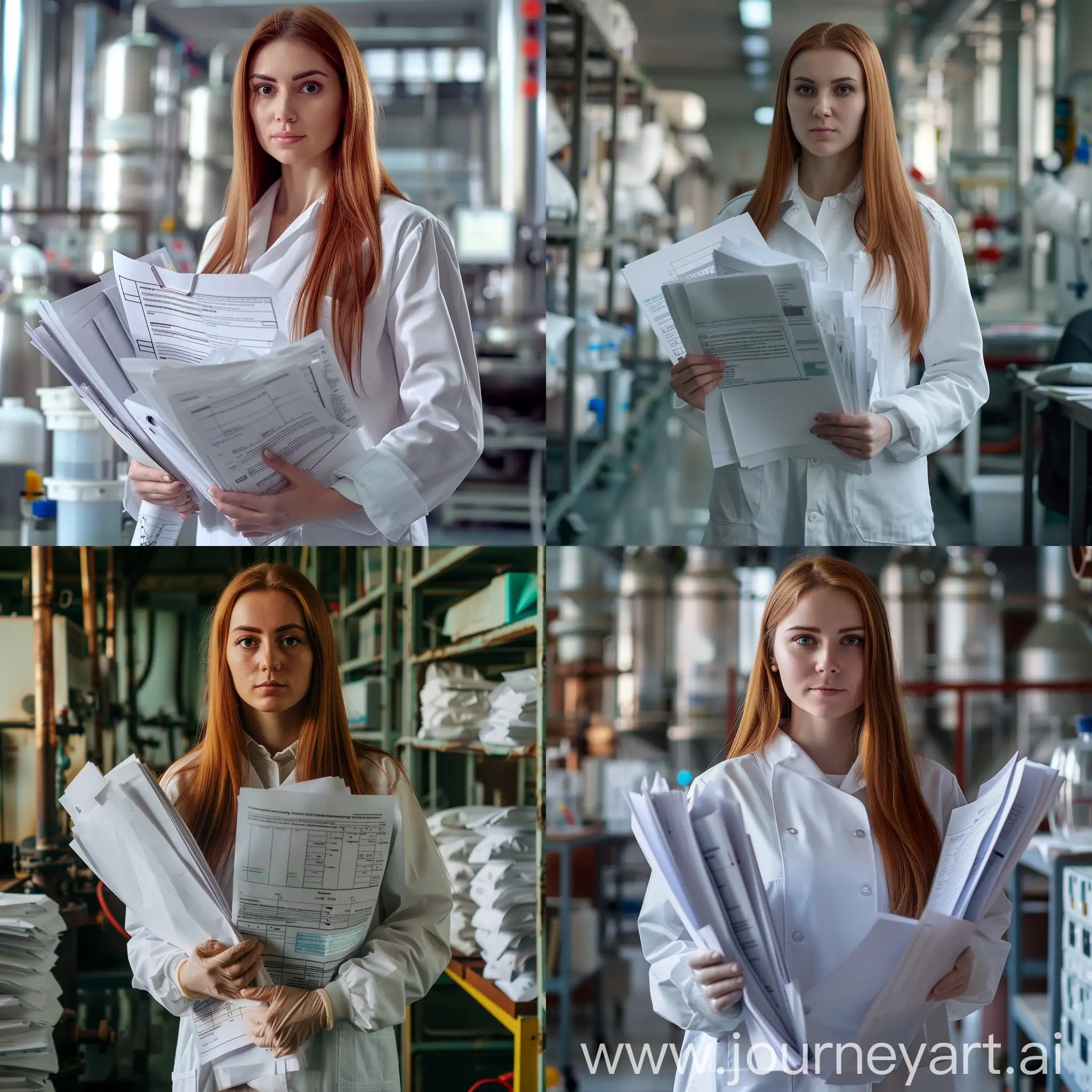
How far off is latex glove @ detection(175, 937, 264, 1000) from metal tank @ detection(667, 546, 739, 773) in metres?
4.72

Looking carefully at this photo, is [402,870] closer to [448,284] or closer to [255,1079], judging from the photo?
[255,1079]

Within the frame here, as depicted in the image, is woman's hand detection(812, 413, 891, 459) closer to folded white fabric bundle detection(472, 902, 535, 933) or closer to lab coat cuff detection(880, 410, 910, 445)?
lab coat cuff detection(880, 410, 910, 445)

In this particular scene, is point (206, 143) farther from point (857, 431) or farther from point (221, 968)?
point (221, 968)

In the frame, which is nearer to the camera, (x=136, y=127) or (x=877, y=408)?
Answer: (x=877, y=408)

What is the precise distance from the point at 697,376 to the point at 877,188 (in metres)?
0.40

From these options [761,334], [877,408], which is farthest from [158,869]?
[877,408]

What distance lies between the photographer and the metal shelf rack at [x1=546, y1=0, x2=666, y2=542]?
286 cm

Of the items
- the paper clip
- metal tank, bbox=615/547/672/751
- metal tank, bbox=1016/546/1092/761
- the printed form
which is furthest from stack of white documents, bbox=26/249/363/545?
metal tank, bbox=615/547/672/751

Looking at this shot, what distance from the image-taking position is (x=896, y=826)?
5.50ft

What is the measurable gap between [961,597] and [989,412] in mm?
5364

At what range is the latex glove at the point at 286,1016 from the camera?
1685mm

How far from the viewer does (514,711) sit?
2.00m

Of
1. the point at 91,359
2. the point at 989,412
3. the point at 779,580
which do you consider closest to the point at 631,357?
the point at 989,412

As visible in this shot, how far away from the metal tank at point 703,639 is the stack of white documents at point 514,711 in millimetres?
4366
